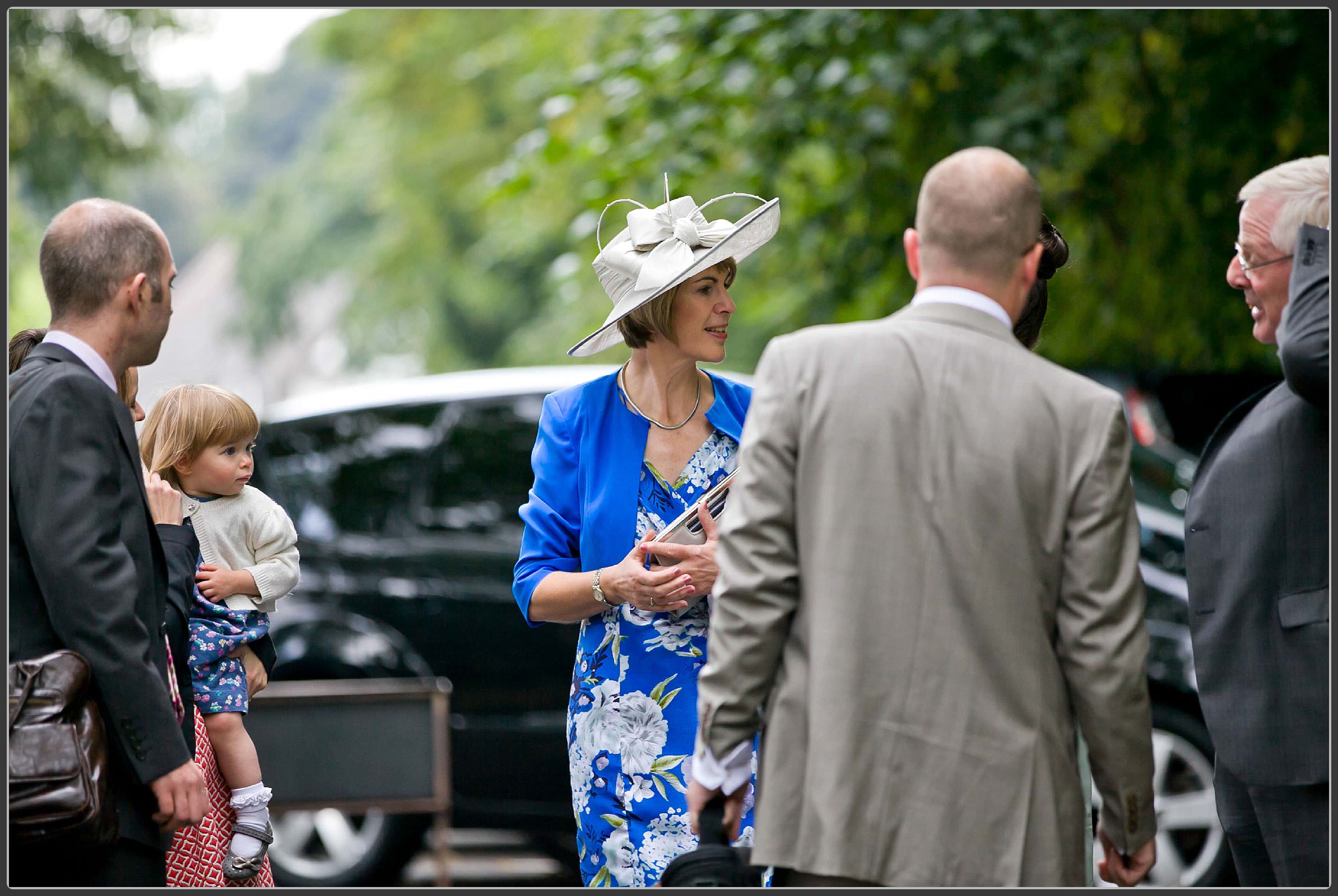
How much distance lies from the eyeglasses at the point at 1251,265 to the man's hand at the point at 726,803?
178 centimetres

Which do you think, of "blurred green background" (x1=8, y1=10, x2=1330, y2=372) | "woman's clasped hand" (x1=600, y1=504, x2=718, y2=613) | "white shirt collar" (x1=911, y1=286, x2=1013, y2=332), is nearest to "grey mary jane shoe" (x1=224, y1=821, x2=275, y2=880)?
"woman's clasped hand" (x1=600, y1=504, x2=718, y2=613)

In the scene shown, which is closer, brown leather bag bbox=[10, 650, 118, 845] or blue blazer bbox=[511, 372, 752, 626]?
brown leather bag bbox=[10, 650, 118, 845]

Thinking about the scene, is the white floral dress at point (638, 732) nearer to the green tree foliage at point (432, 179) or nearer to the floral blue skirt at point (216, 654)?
the floral blue skirt at point (216, 654)

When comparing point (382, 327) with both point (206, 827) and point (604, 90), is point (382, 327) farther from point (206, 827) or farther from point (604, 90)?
point (206, 827)

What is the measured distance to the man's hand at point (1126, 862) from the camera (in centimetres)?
265

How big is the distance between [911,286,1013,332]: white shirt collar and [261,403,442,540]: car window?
175 inches

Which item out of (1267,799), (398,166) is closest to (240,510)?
(1267,799)

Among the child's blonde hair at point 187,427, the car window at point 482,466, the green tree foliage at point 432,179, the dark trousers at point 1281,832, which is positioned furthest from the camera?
the green tree foliage at point 432,179

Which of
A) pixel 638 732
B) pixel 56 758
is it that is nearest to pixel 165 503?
pixel 56 758

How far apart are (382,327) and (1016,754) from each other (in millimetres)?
20574

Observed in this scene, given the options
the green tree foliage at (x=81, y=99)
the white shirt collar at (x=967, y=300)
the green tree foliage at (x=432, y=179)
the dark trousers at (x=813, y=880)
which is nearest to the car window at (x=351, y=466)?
the dark trousers at (x=813, y=880)

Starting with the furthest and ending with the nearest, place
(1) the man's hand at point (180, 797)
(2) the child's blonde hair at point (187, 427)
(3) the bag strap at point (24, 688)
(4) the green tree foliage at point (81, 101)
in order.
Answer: (4) the green tree foliage at point (81, 101)
(2) the child's blonde hair at point (187, 427)
(1) the man's hand at point (180, 797)
(3) the bag strap at point (24, 688)

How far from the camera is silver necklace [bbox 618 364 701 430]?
3.56 m

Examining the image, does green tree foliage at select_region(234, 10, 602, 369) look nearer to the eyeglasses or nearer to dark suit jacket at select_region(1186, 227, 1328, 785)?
the eyeglasses
